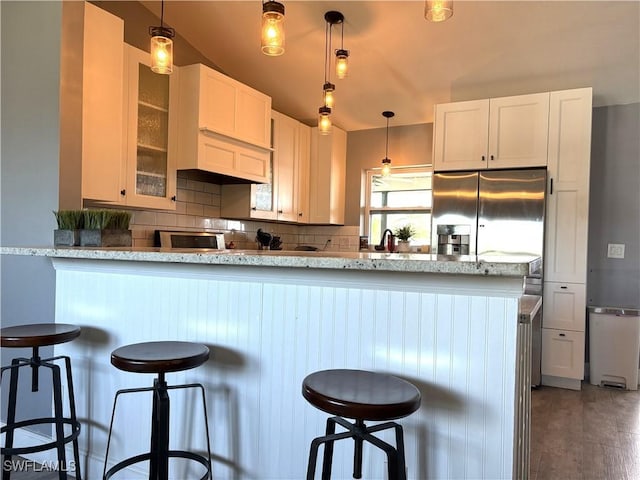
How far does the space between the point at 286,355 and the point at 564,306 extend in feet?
9.52

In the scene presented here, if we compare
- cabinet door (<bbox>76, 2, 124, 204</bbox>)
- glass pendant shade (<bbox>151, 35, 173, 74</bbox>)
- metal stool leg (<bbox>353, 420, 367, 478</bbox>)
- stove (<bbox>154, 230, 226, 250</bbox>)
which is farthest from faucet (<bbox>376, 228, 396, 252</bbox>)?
metal stool leg (<bbox>353, 420, 367, 478</bbox>)

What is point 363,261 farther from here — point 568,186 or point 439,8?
point 568,186

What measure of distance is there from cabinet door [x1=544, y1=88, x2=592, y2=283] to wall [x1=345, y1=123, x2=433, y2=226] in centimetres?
132

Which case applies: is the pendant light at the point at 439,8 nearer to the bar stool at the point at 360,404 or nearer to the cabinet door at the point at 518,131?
the bar stool at the point at 360,404

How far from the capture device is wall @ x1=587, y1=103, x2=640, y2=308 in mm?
3756

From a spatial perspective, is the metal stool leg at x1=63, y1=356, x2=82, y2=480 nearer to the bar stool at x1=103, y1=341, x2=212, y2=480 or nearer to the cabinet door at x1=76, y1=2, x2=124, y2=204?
the bar stool at x1=103, y1=341, x2=212, y2=480

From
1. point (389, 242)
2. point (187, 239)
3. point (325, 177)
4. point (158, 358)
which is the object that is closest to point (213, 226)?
point (187, 239)

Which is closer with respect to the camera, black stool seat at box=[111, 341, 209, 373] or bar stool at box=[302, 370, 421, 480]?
bar stool at box=[302, 370, 421, 480]

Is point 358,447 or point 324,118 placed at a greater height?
point 324,118

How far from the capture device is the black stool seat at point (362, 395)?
3.63 feet

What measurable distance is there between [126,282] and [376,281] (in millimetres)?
1158

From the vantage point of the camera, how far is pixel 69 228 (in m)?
2.05

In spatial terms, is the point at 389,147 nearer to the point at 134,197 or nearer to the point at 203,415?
the point at 134,197

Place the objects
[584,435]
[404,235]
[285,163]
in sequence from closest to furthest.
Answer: [584,435]
[285,163]
[404,235]
